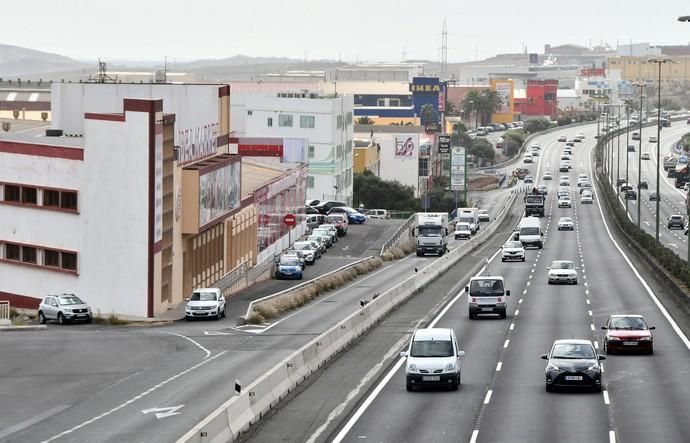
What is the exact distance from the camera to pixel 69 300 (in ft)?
215

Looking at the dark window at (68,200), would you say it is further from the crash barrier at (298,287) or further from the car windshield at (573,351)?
the car windshield at (573,351)

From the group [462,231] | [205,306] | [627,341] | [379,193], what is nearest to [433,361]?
[627,341]

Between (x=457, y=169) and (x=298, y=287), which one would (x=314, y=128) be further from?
(x=298, y=287)

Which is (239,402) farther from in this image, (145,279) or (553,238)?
(553,238)

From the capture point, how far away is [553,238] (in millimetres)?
125500

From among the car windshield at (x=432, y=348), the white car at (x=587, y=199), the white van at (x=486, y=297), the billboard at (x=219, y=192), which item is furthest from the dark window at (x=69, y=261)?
the white car at (x=587, y=199)

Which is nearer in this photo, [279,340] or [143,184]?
[279,340]

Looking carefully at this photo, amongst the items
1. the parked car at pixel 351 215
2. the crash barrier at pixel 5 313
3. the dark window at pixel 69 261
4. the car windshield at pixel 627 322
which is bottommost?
the crash barrier at pixel 5 313

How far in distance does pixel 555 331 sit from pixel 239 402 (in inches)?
966

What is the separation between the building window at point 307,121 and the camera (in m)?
165

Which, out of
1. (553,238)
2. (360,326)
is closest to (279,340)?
(360,326)

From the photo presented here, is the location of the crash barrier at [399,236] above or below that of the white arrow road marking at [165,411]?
below

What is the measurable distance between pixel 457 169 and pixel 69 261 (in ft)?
369

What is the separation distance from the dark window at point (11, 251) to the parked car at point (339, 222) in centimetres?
4404
